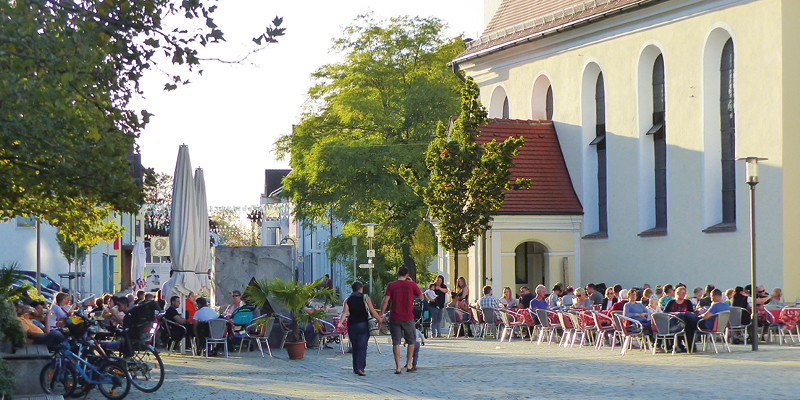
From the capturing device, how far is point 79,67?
31.7 feet

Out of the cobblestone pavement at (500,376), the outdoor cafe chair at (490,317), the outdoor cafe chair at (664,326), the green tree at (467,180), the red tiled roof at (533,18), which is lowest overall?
the cobblestone pavement at (500,376)

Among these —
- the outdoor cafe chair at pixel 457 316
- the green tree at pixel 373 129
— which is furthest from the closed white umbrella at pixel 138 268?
the outdoor cafe chair at pixel 457 316

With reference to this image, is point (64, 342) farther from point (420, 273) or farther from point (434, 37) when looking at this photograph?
point (434, 37)

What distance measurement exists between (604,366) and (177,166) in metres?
9.41

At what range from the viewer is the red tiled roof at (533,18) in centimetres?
3327

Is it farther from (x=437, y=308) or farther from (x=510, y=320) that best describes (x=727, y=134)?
(x=437, y=308)

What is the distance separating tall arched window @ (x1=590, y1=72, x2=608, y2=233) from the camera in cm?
3456

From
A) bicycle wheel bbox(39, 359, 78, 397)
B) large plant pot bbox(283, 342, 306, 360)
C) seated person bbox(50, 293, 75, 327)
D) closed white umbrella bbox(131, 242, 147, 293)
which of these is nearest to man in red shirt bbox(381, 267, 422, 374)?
large plant pot bbox(283, 342, 306, 360)

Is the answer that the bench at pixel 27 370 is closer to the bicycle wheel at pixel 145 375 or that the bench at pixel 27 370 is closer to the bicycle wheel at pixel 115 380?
the bicycle wheel at pixel 115 380

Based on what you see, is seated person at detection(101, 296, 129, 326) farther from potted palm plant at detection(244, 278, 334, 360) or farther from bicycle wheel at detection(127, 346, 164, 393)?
bicycle wheel at detection(127, 346, 164, 393)

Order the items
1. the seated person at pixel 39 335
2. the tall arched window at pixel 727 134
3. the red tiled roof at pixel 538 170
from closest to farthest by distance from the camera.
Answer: the seated person at pixel 39 335, the tall arched window at pixel 727 134, the red tiled roof at pixel 538 170

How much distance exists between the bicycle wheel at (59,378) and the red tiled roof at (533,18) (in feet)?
75.5

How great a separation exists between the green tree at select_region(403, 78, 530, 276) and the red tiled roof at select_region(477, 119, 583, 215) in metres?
3.85

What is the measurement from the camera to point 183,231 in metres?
20.9
